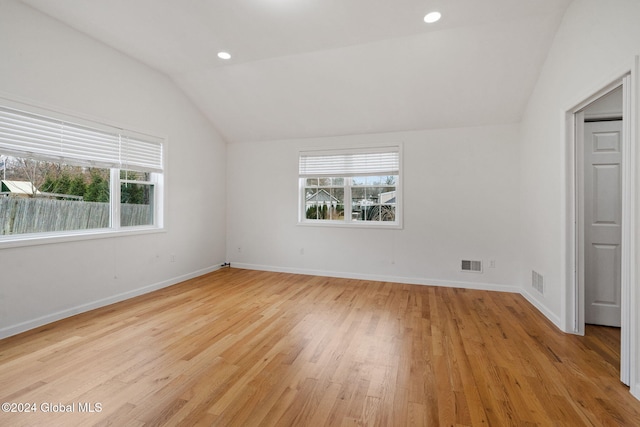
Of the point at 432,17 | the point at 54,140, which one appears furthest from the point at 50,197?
the point at 432,17

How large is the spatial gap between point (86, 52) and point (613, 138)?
18.9ft

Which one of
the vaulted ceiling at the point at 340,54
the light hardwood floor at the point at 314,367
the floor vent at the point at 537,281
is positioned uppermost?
the vaulted ceiling at the point at 340,54

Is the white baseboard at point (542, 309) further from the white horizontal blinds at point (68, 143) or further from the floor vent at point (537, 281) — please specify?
the white horizontal blinds at point (68, 143)

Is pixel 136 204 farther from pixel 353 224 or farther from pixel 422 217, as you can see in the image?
Result: pixel 422 217

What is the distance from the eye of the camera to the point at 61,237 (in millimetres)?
3113

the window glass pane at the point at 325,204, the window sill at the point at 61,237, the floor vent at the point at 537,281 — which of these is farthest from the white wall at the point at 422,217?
the window sill at the point at 61,237

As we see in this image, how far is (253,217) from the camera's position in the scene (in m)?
5.66

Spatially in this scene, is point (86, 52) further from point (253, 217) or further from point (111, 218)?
point (253, 217)

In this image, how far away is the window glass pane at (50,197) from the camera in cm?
282

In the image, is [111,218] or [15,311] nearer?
[15,311]

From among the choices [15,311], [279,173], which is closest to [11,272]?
[15,311]

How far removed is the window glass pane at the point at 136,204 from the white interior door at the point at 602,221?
5.49 metres

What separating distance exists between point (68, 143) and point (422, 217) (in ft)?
15.7

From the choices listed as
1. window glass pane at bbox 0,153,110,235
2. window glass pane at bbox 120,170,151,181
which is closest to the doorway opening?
window glass pane at bbox 120,170,151,181
